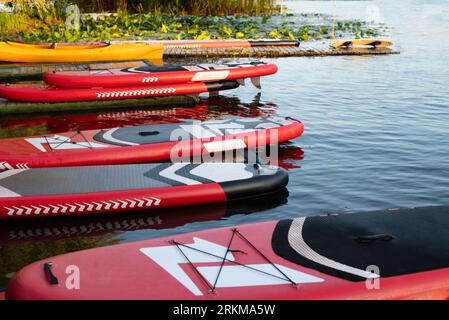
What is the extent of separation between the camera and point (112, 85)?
16.8 meters

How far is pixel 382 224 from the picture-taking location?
7.11 meters

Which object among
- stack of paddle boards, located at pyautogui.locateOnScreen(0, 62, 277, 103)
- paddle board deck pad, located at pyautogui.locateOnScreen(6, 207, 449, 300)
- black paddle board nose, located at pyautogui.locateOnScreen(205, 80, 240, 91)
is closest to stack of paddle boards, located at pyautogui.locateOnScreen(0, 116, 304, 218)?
paddle board deck pad, located at pyautogui.locateOnScreen(6, 207, 449, 300)

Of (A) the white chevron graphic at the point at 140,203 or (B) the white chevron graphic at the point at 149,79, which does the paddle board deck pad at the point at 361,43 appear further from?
(A) the white chevron graphic at the point at 140,203

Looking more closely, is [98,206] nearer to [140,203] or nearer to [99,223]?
[99,223]

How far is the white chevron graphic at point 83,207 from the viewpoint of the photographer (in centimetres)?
913

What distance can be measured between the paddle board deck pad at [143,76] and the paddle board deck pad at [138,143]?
4.34 metres

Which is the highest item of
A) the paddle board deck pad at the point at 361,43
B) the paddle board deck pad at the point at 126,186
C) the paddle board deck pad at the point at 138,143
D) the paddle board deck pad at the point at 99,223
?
the paddle board deck pad at the point at 361,43

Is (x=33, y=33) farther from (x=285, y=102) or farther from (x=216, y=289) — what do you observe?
(x=216, y=289)

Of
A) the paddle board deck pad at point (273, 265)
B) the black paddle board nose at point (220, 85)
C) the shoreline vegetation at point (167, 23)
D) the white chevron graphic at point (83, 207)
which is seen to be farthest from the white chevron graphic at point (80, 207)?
the shoreline vegetation at point (167, 23)

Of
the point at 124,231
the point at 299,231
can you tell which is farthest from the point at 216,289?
the point at 124,231

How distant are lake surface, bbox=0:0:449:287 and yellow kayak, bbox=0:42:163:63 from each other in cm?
437

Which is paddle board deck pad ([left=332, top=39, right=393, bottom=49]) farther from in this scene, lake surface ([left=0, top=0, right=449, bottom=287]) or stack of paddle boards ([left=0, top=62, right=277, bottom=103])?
stack of paddle boards ([left=0, top=62, right=277, bottom=103])

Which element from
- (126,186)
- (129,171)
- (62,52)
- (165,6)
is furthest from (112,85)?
(165,6)

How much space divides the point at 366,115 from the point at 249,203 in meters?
7.98
